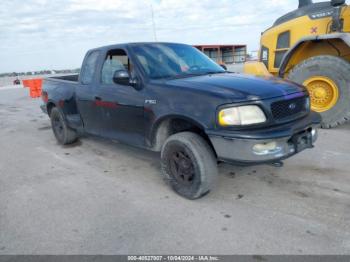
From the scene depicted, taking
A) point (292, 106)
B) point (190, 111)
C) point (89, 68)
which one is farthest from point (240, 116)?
point (89, 68)

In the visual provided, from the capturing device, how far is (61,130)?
572cm

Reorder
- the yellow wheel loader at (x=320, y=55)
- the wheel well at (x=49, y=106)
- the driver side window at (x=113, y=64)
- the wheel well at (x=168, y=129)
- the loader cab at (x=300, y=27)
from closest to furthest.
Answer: the wheel well at (x=168, y=129)
the driver side window at (x=113, y=64)
the yellow wheel loader at (x=320, y=55)
the loader cab at (x=300, y=27)
the wheel well at (x=49, y=106)

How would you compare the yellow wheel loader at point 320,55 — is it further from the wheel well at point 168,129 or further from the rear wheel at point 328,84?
the wheel well at point 168,129

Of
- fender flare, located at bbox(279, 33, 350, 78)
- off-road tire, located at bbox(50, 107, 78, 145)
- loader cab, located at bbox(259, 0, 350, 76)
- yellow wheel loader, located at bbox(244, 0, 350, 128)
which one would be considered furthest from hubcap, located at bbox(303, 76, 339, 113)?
off-road tire, located at bbox(50, 107, 78, 145)

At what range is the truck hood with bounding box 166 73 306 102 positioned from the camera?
2820 mm

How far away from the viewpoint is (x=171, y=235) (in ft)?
8.64

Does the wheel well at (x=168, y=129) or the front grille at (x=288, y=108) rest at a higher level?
the front grille at (x=288, y=108)

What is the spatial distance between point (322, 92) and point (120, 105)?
402 centimetres

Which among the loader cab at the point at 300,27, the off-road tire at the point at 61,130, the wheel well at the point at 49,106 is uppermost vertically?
the loader cab at the point at 300,27

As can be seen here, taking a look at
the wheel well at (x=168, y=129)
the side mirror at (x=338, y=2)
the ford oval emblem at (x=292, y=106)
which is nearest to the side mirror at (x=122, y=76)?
the wheel well at (x=168, y=129)

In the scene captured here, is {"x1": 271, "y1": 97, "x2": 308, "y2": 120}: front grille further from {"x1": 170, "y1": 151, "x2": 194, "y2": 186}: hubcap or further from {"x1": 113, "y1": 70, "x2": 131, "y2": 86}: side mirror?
{"x1": 113, "y1": 70, "x2": 131, "y2": 86}: side mirror

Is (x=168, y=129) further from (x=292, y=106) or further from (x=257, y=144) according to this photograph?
(x=292, y=106)

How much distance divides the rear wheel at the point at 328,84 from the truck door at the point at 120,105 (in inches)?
142

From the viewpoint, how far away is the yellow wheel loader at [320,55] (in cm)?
533
